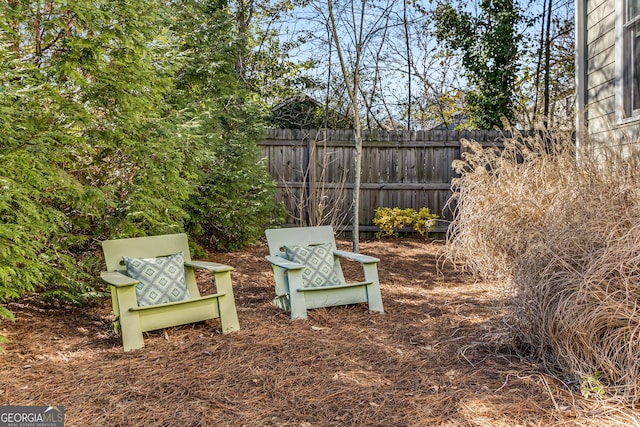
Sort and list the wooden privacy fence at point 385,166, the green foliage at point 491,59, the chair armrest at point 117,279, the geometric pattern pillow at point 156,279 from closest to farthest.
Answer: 1. the chair armrest at point 117,279
2. the geometric pattern pillow at point 156,279
3. the wooden privacy fence at point 385,166
4. the green foliage at point 491,59

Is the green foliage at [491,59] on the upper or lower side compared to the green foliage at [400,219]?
upper

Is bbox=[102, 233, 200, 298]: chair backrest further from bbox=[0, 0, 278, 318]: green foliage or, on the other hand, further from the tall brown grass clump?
the tall brown grass clump

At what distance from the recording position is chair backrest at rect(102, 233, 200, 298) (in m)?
3.51

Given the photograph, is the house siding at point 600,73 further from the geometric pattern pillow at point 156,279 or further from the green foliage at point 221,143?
the geometric pattern pillow at point 156,279

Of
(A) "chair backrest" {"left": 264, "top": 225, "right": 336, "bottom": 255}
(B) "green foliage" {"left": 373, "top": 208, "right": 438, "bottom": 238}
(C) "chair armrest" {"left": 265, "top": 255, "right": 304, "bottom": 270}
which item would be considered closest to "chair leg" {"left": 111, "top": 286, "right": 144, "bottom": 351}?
(C) "chair armrest" {"left": 265, "top": 255, "right": 304, "bottom": 270}

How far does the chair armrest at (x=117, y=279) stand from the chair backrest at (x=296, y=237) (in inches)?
47.9

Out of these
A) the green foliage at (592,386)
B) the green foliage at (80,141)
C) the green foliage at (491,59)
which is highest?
the green foliage at (491,59)

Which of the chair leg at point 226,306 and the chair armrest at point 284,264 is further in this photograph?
the chair armrest at point 284,264

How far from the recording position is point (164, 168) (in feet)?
15.2

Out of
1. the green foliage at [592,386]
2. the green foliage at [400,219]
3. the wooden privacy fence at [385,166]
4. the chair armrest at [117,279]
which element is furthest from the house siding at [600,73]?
the chair armrest at [117,279]

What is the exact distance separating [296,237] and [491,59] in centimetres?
784

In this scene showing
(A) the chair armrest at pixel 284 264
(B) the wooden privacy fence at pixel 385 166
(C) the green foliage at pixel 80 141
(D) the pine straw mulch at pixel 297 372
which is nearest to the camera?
(D) the pine straw mulch at pixel 297 372

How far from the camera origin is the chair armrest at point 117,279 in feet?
10.0

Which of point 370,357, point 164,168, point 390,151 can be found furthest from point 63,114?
point 390,151
